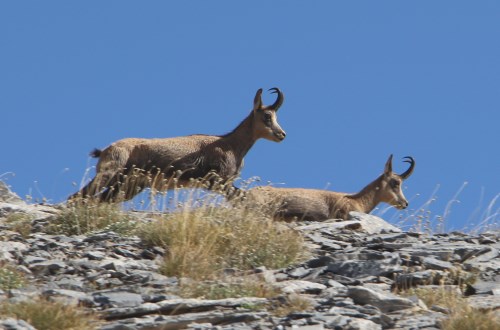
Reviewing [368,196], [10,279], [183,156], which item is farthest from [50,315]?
[368,196]

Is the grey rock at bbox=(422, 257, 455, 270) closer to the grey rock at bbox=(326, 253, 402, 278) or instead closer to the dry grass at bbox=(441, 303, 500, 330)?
the grey rock at bbox=(326, 253, 402, 278)

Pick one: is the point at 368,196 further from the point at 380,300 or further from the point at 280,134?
the point at 380,300

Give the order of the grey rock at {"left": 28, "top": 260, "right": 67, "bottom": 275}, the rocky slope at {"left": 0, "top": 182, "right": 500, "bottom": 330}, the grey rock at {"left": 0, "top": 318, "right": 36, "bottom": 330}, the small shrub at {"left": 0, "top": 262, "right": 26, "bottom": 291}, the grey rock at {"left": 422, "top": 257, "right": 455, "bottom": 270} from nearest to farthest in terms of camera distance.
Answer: the grey rock at {"left": 0, "top": 318, "right": 36, "bottom": 330} < the rocky slope at {"left": 0, "top": 182, "right": 500, "bottom": 330} < the small shrub at {"left": 0, "top": 262, "right": 26, "bottom": 291} < the grey rock at {"left": 28, "top": 260, "right": 67, "bottom": 275} < the grey rock at {"left": 422, "top": 257, "right": 455, "bottom": 270}

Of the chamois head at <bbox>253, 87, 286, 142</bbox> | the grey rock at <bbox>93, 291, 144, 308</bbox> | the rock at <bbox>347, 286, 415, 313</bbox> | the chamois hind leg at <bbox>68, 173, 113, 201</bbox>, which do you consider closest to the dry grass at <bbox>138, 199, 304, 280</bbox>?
the grey rock at <bbox>93, 291, 144, 308</bbox>

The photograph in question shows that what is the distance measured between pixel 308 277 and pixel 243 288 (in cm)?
98

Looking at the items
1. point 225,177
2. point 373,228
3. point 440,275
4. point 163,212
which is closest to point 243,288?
point 440,275

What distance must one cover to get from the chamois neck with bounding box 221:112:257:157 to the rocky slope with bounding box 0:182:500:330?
20.6 ft

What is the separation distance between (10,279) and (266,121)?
10.7m

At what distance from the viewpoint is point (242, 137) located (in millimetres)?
17938

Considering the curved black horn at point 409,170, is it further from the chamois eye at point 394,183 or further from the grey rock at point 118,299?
the grey rock at point 118,299

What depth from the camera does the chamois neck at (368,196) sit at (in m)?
18.2

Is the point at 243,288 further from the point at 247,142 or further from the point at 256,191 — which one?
the point at 247,142

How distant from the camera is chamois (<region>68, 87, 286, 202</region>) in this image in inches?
604

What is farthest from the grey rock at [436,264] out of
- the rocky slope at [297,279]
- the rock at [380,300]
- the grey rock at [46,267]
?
the grey rock at [46,267]
